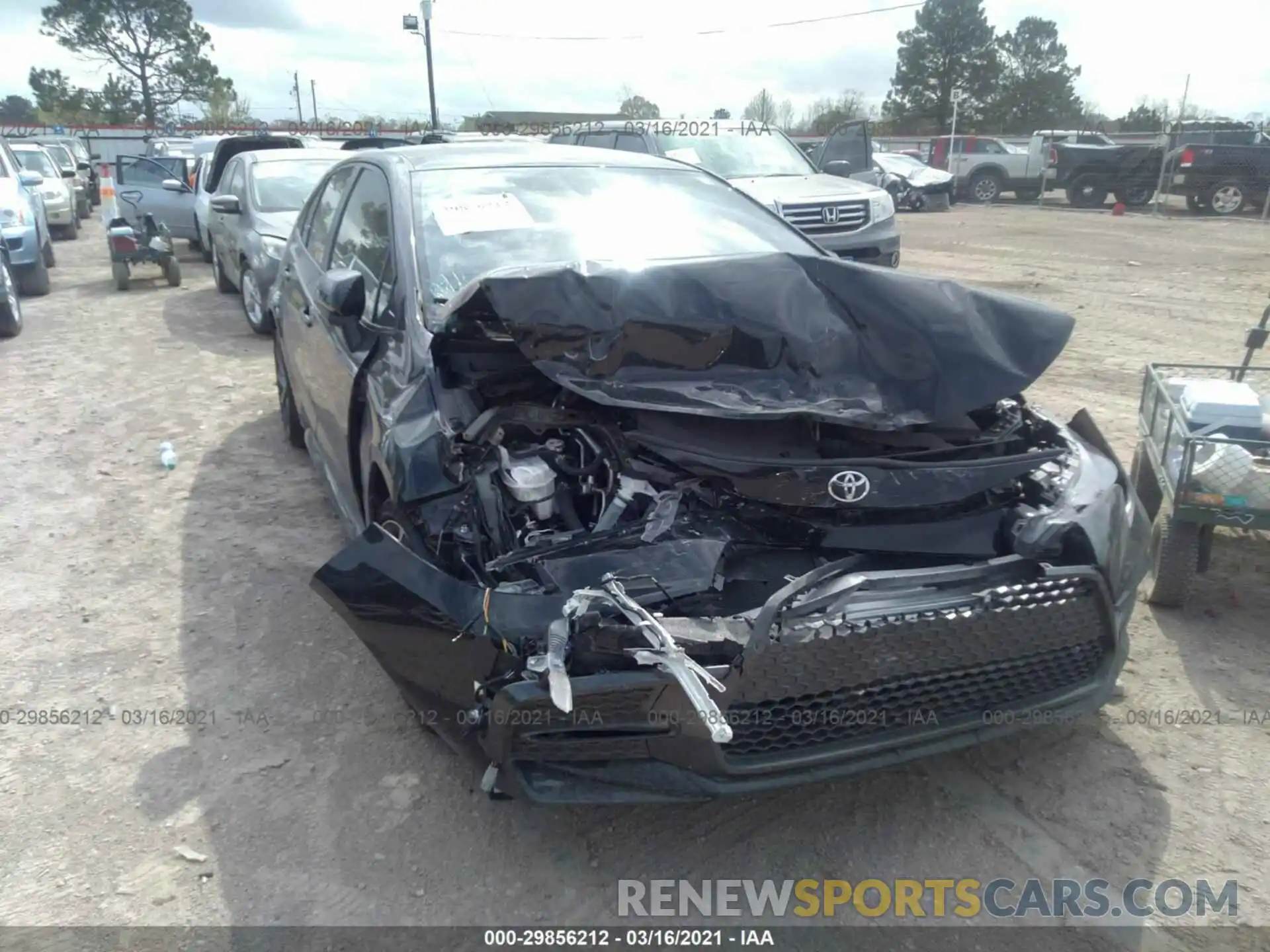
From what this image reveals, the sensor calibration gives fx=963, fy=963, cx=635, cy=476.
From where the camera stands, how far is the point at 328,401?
160 inches

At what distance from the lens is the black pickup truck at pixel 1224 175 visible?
19828 mm

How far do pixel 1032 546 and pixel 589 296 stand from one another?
1431 millimetres

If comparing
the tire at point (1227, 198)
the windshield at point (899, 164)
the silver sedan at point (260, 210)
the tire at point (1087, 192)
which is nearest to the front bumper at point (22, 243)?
the silver sedan at point (260, 210)

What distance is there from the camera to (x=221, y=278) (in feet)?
36.6

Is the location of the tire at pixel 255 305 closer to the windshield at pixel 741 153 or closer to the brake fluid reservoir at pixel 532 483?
the windshield at pixel 741 153

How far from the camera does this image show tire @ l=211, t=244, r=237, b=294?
1094cm

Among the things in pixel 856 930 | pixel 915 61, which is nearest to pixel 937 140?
pixel 915 61

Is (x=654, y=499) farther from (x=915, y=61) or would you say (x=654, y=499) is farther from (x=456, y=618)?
(x=915, y=61)

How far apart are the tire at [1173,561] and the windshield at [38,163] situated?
17942 mm

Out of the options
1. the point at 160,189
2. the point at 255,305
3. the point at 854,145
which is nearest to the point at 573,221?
the point at 255,305

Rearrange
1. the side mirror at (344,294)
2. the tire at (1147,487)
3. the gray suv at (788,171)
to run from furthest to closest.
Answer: the gray suv at (788,171) < the tire at (1147,487) < the side mirror at (344,294)

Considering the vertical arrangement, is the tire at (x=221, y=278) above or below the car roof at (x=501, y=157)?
below

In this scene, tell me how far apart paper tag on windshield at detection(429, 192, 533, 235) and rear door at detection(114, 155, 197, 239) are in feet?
37.8
